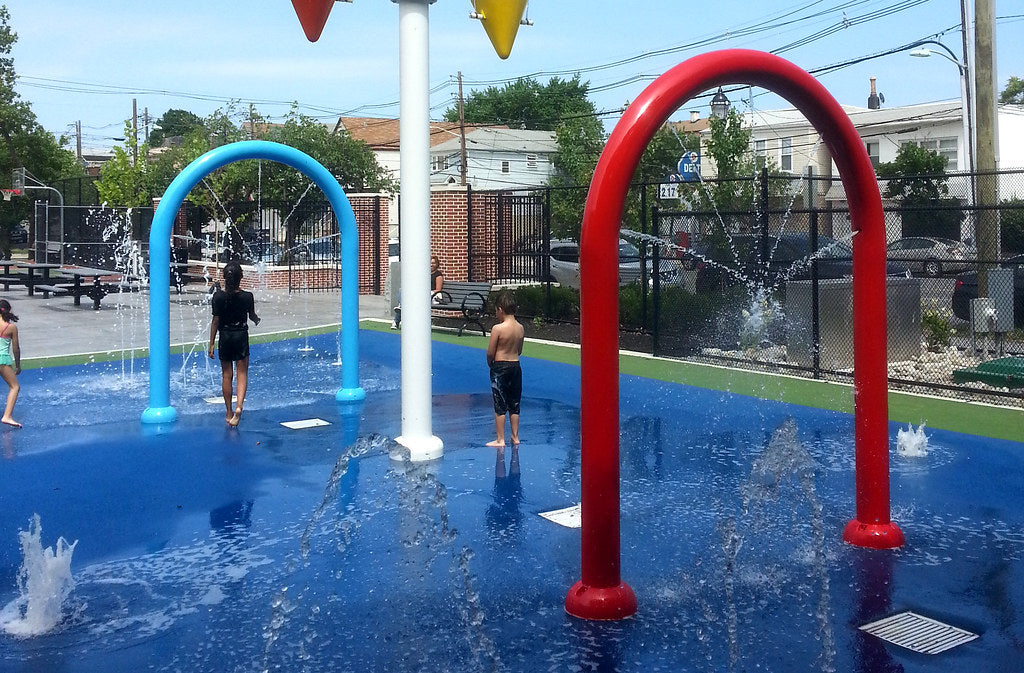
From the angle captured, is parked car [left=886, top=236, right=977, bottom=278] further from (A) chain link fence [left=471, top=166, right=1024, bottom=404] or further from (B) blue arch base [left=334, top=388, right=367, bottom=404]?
(B) blue arch base [left=334, top=388, right=367, bottom=404]

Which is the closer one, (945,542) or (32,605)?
(32,605)

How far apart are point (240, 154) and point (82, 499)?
4646 millimetres

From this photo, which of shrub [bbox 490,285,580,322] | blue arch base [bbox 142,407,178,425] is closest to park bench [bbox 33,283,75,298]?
shrub [bbox 490,285,580,322]

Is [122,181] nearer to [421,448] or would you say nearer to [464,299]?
[464,299]

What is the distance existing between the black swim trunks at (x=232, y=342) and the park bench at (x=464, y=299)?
325 inches

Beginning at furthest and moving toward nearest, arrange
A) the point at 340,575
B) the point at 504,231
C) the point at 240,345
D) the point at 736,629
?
the point at 504,231, the point at 240,345, the point at 340,575, the point at 736,629

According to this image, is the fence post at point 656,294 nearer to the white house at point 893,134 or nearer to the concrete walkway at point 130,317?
the concrete walkway at point 130,317

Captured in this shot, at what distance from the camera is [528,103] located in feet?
281

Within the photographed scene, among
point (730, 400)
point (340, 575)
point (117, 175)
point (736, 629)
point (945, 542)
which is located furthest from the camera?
point (117, 175)

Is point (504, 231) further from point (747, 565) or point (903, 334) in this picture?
point (747, 565)

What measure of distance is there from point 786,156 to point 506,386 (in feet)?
A: 138

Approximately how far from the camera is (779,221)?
27469mm

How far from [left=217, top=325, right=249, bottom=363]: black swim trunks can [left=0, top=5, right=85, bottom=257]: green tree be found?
36065 mm

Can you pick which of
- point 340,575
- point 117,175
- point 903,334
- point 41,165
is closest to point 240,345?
point 340,575
